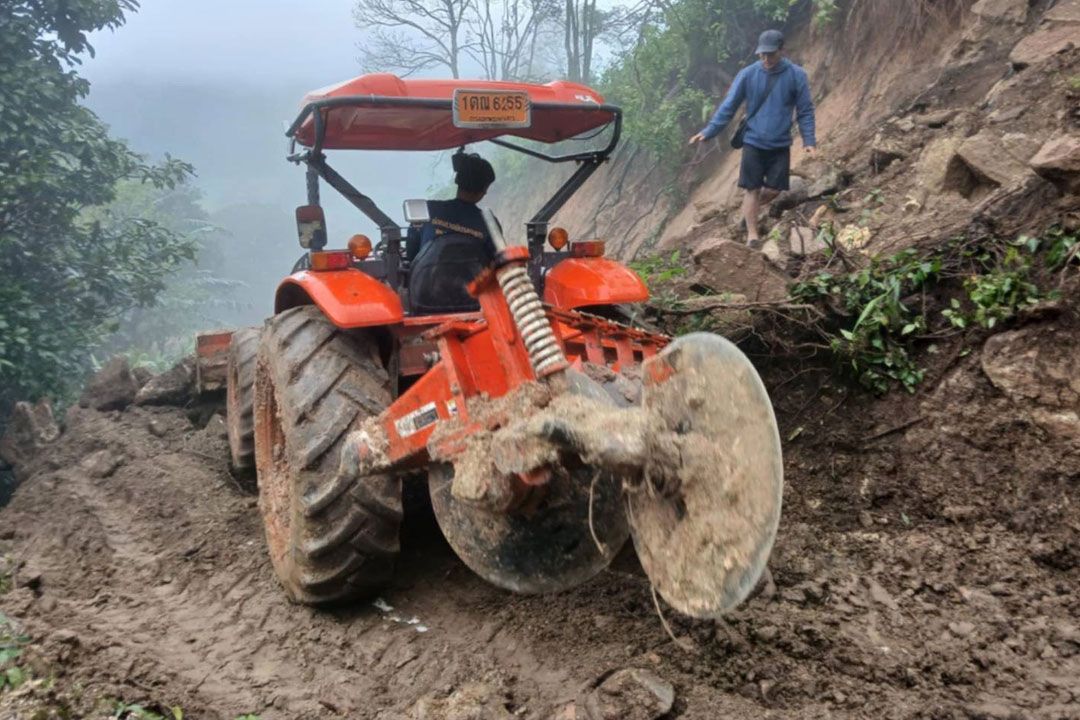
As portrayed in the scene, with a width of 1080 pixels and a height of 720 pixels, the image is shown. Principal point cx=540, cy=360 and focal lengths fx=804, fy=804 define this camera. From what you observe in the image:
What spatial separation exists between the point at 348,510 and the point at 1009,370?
2.50 metres

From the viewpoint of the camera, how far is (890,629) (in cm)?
239

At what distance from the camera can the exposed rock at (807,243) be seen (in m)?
4.53

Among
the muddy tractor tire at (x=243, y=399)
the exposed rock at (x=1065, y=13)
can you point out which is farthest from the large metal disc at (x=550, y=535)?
the exposed rock at (x=1065, y=13)

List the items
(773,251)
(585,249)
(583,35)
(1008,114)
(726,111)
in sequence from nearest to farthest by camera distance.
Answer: (585,249) < (1008,114) < (773,251) < (726,111) < (583,35)

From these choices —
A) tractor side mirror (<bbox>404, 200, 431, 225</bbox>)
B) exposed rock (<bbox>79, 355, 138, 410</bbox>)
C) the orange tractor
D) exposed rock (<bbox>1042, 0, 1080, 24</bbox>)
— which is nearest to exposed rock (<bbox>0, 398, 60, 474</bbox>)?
exposed rock (<bbox>79, 355, 138, 410</bbox>)

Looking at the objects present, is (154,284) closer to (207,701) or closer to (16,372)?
(16,372)

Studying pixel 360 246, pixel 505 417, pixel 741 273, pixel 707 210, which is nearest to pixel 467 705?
pixel 505 417

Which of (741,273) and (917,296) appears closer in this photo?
(917,296)

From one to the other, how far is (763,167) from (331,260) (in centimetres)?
381

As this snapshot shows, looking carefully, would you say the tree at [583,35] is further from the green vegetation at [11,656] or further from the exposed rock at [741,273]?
the green vegetation at [11,656]

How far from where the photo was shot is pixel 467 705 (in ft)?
7.29

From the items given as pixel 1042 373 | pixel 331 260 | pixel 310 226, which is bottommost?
pixel 1042 373

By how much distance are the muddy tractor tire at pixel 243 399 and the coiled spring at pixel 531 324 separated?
240cm

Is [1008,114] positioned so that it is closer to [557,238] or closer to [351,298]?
[557,238]
